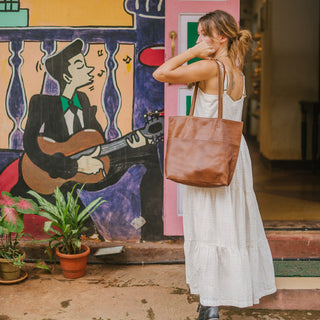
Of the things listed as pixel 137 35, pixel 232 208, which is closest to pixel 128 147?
pixel 137 35

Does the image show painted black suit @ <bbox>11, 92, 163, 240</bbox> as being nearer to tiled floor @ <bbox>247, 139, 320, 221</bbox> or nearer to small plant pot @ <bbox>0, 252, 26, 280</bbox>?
small plant pot @ <bbox>0, 252, 26, 280</bbox>

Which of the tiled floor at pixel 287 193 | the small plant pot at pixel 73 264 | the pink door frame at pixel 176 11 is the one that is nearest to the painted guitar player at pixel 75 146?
the pink door frame at pixel 176 11

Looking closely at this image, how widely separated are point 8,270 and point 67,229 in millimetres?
595

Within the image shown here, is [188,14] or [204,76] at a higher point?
[188,14]

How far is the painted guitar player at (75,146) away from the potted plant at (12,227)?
510 mm

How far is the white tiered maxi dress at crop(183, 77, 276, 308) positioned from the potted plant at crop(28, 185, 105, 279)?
1.31 meters

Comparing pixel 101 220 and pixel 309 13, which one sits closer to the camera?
pixel 101 220

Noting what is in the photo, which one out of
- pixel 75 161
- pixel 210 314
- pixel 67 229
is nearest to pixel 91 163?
pixel 75 161

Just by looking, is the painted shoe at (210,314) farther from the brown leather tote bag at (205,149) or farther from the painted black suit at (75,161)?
the painted black suit at (75,161)

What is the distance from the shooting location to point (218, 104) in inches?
114

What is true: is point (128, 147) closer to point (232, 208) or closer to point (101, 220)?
point (101, 220)

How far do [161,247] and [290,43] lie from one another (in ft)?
16.9

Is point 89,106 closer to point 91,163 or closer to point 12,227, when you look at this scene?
point 91,163

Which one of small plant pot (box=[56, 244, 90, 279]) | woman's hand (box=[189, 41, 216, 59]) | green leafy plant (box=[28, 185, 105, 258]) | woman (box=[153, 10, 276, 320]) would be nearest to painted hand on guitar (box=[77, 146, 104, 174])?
green leafy plant (box=[28, 185, 105, 258])
